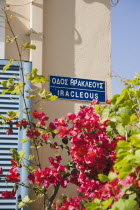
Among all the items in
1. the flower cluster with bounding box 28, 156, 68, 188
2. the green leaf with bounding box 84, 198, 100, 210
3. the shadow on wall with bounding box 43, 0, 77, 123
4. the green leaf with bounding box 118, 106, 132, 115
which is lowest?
the green leaf with bounding box 84, 198, 100, 210

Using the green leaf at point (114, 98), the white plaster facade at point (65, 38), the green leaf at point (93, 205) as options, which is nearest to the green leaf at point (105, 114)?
the green leaf at point (114, 98)

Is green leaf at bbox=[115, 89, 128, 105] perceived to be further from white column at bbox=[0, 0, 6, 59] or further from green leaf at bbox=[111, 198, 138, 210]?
white column at bbox=[0, 0, 6, 59]

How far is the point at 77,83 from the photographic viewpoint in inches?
207

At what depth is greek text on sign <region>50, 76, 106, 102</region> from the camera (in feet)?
16.9

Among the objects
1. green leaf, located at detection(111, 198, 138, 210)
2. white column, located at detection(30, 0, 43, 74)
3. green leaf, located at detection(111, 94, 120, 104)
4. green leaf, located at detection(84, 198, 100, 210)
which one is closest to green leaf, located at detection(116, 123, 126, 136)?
green leaf, located at detection(111, 94, 120, 104)

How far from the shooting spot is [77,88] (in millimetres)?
5211

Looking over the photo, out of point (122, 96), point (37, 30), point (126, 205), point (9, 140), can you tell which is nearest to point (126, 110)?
point (122, 96)

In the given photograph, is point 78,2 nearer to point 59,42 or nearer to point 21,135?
point 59,42

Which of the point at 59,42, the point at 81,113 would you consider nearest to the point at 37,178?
the point at 81,113

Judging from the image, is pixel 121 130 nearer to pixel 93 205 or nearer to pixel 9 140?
pixel 93 205

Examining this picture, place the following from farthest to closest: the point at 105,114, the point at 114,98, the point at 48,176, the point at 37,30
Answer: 1. the point at 37,30
2. the point at 48,176
3. the point at 105,114
4. the point at 114,98

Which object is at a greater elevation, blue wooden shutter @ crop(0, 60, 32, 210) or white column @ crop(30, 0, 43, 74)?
white column @ crop(30, 0, 43, 74)

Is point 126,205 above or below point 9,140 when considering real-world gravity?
below

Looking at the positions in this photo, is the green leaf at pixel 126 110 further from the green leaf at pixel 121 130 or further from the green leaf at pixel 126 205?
the green leaf at pixel 126 205
